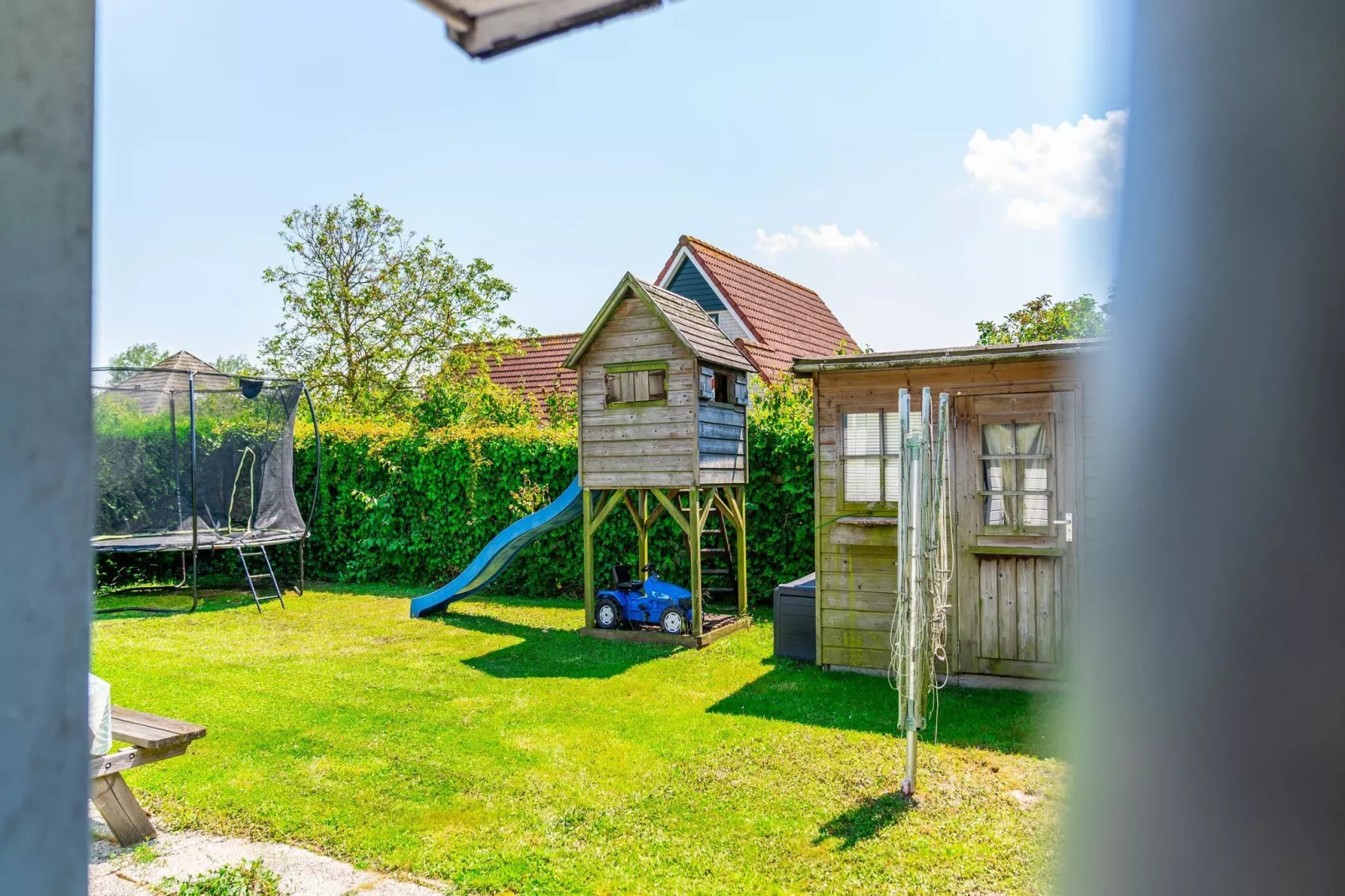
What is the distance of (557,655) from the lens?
792cm

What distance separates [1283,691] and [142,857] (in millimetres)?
4675

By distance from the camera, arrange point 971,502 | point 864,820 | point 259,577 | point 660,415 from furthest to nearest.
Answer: point 259,577
point 660,415
point 971,502
point 864,820

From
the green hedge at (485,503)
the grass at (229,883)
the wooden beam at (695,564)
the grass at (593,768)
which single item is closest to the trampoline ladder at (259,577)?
the green hedge at (485,503)

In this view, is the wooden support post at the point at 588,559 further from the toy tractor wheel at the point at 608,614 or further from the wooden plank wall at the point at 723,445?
the wooden plank wall at the point at 723,445

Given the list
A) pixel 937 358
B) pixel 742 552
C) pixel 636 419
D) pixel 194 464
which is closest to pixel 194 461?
pixel 194 464

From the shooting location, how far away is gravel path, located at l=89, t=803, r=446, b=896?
11.6ft

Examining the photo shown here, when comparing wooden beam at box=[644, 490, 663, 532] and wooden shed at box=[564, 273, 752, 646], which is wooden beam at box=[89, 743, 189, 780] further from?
wooden beam at box=[644, 490, 663, 532]

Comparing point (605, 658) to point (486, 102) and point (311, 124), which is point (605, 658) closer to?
point (486, 102)

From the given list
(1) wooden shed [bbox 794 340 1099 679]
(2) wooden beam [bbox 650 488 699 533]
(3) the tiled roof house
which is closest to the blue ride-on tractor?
(2) wooden beam [bbox 650 488 699 533]

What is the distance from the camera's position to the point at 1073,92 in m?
0.36

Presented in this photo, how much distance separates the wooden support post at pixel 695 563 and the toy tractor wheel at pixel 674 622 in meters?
0.10

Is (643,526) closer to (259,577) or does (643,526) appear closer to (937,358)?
(937,358)

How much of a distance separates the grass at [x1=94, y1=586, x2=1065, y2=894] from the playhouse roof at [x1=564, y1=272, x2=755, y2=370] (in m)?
2.88

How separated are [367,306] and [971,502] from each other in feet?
47.9
